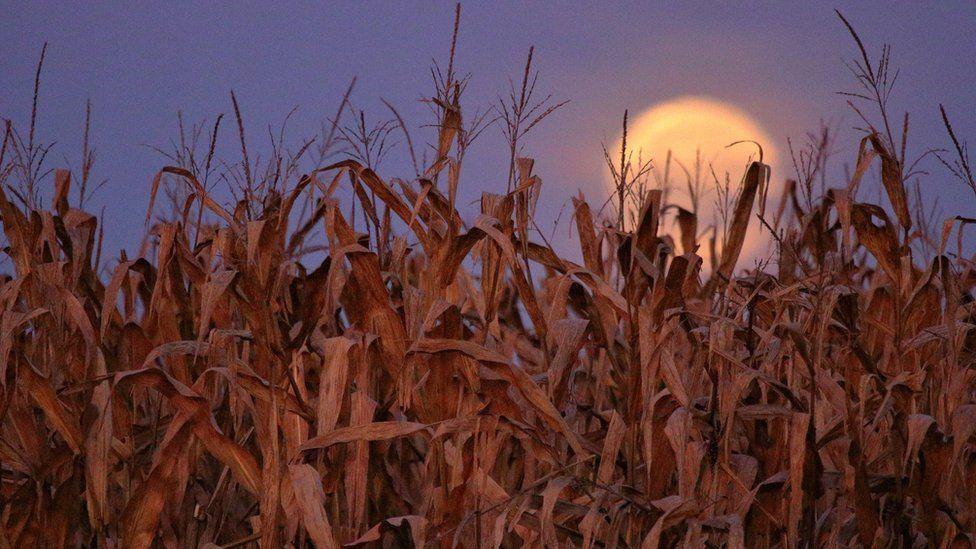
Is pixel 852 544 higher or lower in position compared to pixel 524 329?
lower

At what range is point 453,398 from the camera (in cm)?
246

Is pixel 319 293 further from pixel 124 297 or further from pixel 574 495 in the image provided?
pixel 124 297

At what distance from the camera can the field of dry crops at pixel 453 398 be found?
2328mm

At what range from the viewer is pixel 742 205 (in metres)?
3.10

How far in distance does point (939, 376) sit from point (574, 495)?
46.9 inches

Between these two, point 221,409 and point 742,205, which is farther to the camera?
point 742,205

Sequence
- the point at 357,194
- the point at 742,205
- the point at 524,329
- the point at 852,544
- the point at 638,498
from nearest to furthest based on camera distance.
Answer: the point at 638,498
the point at 852,544
the point at 357,194
the point at 742,205
the point at 524,329

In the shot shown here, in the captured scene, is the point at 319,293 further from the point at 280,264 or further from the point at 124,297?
the point at 124,297

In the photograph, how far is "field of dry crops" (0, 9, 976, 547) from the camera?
233 centimetres

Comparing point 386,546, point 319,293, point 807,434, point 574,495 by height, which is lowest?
point 386,546

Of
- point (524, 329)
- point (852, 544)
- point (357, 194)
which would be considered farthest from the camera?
point (524, 329)

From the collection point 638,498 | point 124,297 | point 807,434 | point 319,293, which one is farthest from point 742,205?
point 124,297

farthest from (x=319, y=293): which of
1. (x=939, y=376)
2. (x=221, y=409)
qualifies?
(x=939, y=376)

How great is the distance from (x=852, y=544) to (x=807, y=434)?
381 millimetres
